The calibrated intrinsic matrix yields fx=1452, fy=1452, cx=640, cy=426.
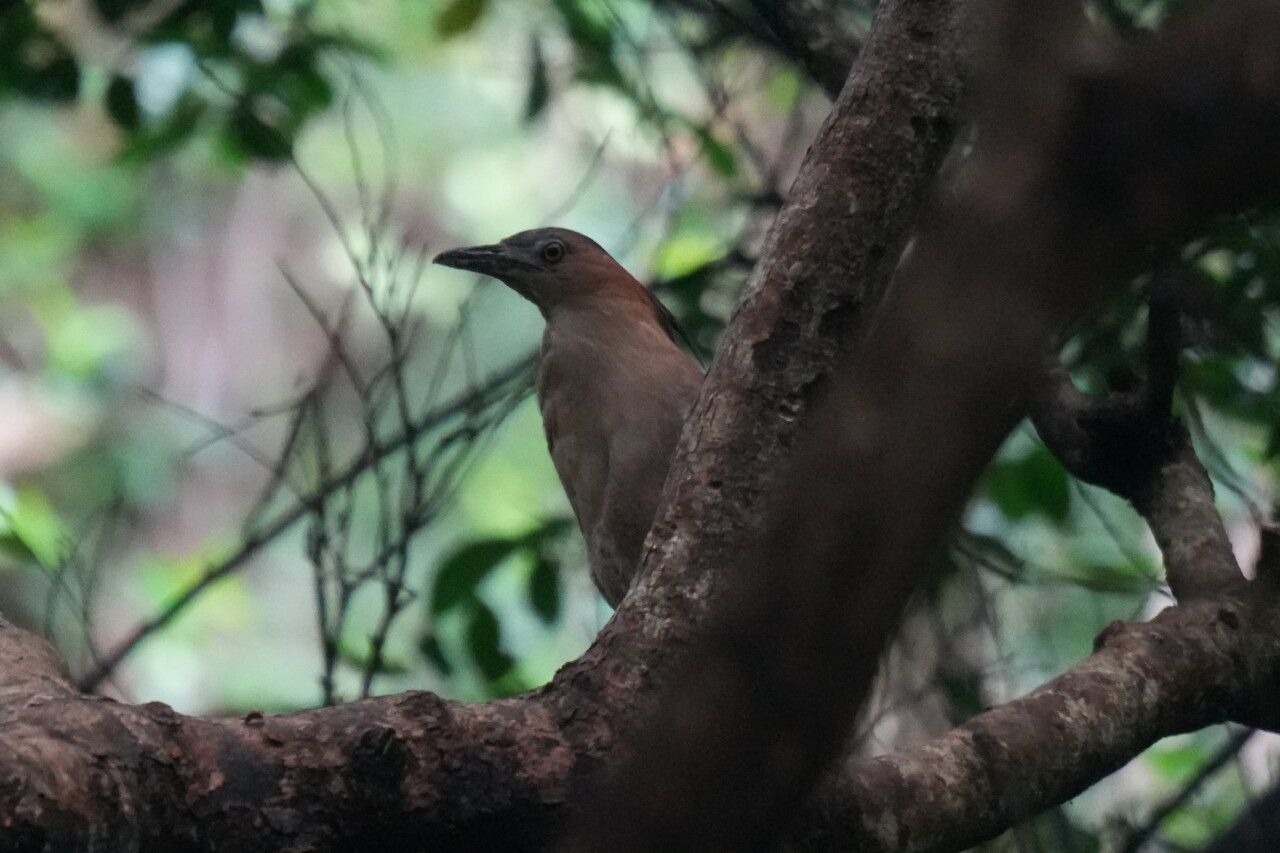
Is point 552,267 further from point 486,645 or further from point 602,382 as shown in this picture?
point 486,645

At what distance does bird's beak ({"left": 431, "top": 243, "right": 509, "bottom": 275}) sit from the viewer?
3299mm

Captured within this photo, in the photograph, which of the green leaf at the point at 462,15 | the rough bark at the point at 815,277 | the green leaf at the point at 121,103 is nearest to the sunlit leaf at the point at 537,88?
the green leaf at the point at 462,15

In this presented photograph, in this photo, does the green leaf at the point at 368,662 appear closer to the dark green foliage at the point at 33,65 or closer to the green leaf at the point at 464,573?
the green leaf at the point at 464,573

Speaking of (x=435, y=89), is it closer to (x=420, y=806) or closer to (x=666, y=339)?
(x=666, y=339)

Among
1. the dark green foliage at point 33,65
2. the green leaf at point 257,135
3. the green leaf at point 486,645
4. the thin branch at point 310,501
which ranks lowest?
the green leaf at point 486,645

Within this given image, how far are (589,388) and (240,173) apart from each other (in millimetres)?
1473

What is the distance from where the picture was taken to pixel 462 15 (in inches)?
146

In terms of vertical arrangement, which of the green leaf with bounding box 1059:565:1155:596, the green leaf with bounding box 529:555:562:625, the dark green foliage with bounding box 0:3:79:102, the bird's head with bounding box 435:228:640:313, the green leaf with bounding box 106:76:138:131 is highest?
the dark green foliage with bounding box 0:3:79:102

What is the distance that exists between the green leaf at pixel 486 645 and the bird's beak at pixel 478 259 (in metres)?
0.77

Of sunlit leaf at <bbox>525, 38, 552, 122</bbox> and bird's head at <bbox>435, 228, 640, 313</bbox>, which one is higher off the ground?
sunlit leaf at <bbox>525, 38, 552, 122</bbox>

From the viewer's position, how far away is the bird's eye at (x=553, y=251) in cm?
344

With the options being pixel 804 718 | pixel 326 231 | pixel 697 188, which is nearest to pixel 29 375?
pixel 326 231

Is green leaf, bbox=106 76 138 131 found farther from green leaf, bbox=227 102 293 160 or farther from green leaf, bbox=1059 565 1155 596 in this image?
green leaf, bbox=1059 565 1155 596

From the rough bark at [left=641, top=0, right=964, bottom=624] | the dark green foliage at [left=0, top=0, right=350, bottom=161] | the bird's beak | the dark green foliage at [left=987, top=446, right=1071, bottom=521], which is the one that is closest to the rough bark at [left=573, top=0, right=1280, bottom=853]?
the rough bark at [left=641, top=0, right=964, bottom=624]
